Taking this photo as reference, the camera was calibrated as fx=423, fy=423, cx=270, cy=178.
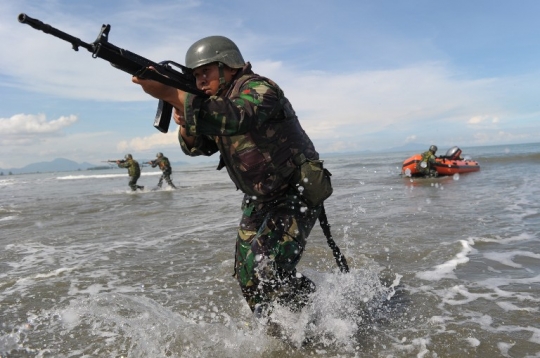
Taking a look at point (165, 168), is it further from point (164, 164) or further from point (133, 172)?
point (133, 172)

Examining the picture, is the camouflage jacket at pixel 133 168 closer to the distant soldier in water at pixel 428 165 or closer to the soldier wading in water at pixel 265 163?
the distant soldier in water at pixel 428 165

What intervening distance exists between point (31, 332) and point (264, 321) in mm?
2197

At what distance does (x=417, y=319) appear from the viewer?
3.71m

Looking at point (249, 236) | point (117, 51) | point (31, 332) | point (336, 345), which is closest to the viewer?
point (117, 51)

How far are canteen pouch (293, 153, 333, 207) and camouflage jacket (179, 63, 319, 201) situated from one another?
57 millimetres

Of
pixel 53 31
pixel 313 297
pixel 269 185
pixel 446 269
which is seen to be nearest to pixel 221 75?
pixel 269 185

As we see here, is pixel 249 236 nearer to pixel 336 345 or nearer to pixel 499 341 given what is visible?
pixel 336 345

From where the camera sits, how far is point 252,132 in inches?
121

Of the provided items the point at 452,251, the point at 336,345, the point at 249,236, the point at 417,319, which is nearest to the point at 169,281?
the point at 249,236

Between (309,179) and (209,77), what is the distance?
1092 mm

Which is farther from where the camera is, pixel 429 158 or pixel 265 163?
pixel 429 158

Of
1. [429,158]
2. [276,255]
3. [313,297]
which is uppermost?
[429,158]

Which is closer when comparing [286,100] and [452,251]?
[286,100]

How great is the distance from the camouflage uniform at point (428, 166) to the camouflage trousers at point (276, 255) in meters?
17.6
